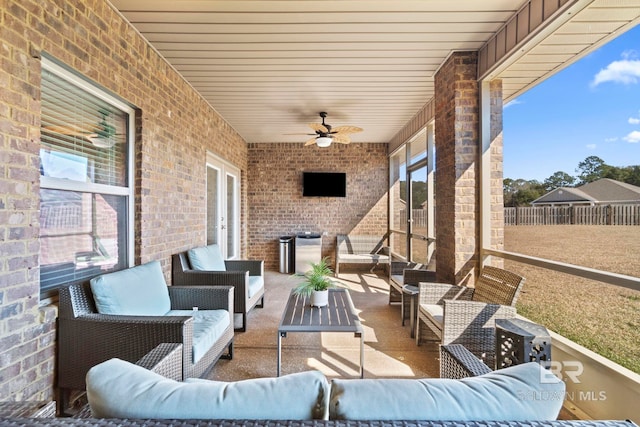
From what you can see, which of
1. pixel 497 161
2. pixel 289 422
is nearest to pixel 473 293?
pixel 497 161

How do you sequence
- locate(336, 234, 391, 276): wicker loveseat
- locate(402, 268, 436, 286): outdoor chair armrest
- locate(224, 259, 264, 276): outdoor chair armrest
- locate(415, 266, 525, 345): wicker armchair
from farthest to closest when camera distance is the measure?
locate(336, 234, 391, 276): wicker loveseat, locate(224, 259, 264, 276): outdoor chair armrest, locate(402, 268, 436, 286): outdoor chair armrest, locate(415, 266, 525, 345): wicker armchair

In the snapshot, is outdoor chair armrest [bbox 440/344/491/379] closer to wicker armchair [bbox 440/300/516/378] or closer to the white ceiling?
wicker armchair [bbox 440/300/516/378]

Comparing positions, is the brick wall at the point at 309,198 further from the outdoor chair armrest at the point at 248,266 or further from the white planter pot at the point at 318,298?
the white planter pot at the point at 318,298

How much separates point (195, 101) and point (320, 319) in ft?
10.5

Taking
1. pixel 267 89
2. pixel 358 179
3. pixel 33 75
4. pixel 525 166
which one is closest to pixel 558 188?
pixel 525 166

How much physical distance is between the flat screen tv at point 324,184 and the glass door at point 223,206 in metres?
1.48

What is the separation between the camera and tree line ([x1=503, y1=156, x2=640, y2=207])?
188cm

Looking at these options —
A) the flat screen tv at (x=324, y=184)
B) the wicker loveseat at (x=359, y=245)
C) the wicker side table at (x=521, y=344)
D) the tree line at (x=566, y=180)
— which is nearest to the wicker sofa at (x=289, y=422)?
the wicker side table at (x=521, y=344)

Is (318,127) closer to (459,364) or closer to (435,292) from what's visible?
(435,292)

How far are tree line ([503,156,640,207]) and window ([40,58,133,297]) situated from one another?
11.4 feet

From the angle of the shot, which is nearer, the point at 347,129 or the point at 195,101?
the point at 195,101

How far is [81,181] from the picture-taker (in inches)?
86.3

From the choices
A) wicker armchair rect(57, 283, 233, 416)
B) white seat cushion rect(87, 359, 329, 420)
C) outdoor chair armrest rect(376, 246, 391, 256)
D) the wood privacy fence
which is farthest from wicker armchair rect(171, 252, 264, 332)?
outdoor chair armrest rect(376, 246, 391, 256)

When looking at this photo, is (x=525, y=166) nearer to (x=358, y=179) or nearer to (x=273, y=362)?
(x=273, y=362)
